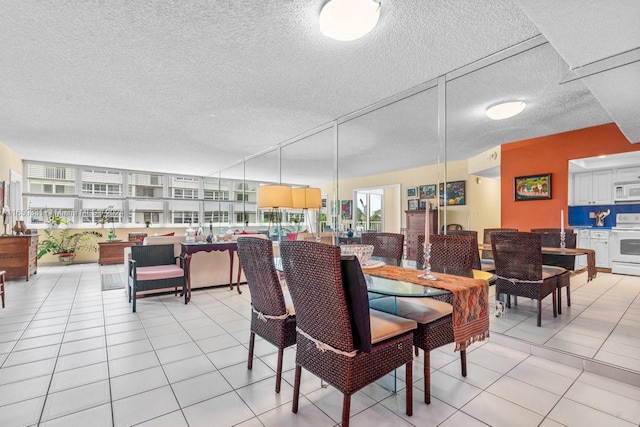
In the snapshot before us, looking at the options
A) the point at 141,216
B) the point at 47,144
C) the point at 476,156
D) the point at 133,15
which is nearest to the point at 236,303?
the point at 133,15

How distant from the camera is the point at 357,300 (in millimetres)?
1341

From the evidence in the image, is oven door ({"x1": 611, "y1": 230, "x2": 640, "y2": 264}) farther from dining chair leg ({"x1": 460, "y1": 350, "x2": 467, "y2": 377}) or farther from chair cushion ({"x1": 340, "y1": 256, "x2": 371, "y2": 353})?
chair cushion ({"x1": 340, "y1": 256, "x2": 371, "y2": 353})

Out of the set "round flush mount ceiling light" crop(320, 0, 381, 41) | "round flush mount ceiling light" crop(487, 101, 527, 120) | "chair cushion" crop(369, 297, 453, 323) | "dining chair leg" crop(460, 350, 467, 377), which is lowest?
"dining chair leg" crop(460, 350, 467, 377)

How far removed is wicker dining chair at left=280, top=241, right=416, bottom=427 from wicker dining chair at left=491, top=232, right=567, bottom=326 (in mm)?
1801

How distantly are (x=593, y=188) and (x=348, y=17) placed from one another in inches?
253

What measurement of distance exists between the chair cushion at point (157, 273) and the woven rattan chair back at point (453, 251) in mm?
2967

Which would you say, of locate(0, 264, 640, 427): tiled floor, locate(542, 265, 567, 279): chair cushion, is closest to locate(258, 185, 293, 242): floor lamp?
locate(0, 264, 640, 427): tiled floor

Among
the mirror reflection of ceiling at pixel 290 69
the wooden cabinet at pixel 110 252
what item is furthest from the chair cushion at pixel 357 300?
the wooden cabinet at pixel 110 252

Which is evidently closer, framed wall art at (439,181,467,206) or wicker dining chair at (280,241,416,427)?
wicker dining chair at (280,241,416,427)

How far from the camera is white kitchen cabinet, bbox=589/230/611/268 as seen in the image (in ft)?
17.6

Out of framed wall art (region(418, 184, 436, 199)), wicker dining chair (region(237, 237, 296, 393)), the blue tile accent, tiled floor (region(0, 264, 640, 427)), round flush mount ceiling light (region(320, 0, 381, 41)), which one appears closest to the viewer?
tiled floor (region(0, 264, 640, 427))

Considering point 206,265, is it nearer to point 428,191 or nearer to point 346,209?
point 428,191

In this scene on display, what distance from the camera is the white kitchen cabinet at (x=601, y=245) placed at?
538 centimetres

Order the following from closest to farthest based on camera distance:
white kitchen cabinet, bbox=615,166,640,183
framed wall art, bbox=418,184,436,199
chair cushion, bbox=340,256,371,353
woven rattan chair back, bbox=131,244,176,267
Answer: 1. chair cushion, bbox=340,256,371,353
2. woven rattan chair back, bbox=131,244,176,267
3. white kitchen cabinet, bbox=615,166,640,183
4. framed wall art, bbox=418,184,436,199
